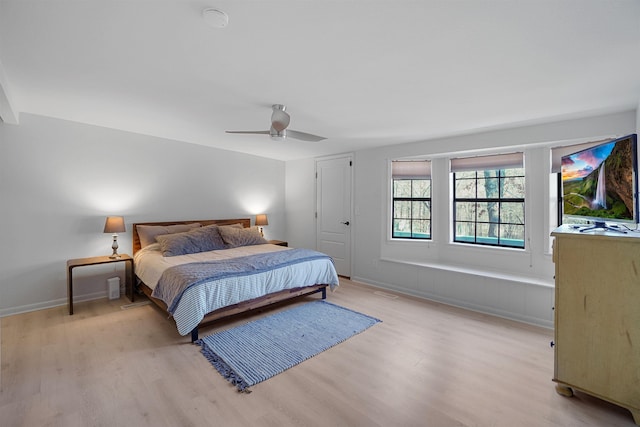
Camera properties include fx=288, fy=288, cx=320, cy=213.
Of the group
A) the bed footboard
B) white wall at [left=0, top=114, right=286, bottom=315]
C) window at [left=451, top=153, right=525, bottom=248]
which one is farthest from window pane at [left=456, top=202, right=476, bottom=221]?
white wall at [left=0, top=114, right=286, bottom=315]

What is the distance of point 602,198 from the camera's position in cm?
216

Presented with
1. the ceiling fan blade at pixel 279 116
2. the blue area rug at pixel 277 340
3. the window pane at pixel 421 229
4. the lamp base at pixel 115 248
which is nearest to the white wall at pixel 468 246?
the window pane at pixel 421 229

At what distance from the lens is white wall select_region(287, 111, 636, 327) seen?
317cm

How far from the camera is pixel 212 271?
9.50 feet

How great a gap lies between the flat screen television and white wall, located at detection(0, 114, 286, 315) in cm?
476

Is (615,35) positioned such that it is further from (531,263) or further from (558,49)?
(531,263)

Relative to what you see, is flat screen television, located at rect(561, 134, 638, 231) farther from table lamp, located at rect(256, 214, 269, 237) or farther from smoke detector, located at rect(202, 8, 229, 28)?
table lamp, located at rect(256, 214, 269, 237)

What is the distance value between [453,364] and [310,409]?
1.27 meters

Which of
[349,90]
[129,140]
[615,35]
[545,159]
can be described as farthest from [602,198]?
[129,140]

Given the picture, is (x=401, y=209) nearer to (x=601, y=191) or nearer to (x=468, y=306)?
(x=468, y=306)

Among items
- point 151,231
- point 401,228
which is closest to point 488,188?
point 401,228

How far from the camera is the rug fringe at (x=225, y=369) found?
2.06m

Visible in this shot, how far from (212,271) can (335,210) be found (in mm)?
2788

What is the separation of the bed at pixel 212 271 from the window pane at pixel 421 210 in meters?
1.73
